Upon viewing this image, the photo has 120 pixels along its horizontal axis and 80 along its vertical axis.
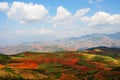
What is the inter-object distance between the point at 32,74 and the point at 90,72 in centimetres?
2449

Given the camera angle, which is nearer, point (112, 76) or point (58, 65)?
point (112, 76)

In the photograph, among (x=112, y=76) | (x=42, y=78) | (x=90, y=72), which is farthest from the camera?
(x=90, y=72)

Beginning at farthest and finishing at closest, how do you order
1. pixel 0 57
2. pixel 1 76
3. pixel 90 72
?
1. pixel 0 57
2. pixel 90 72
3. pixel 1 76

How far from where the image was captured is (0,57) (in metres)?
113

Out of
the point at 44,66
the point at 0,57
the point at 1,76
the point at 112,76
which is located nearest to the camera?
the point at 1,76

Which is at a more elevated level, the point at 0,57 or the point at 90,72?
the point at 0,57

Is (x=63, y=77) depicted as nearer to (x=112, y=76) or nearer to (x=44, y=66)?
(x=112, y=76)

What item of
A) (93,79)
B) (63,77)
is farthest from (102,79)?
(63,77)

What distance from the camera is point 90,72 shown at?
8762cm

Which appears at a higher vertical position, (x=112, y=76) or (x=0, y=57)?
(x=0, y=57)

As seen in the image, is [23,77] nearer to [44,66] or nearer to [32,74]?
[32,74]

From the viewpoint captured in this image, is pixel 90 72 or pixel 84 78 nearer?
pixel 84 78

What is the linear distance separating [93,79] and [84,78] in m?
3.52

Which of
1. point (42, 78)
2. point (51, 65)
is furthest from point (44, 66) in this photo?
point (42, 78)
